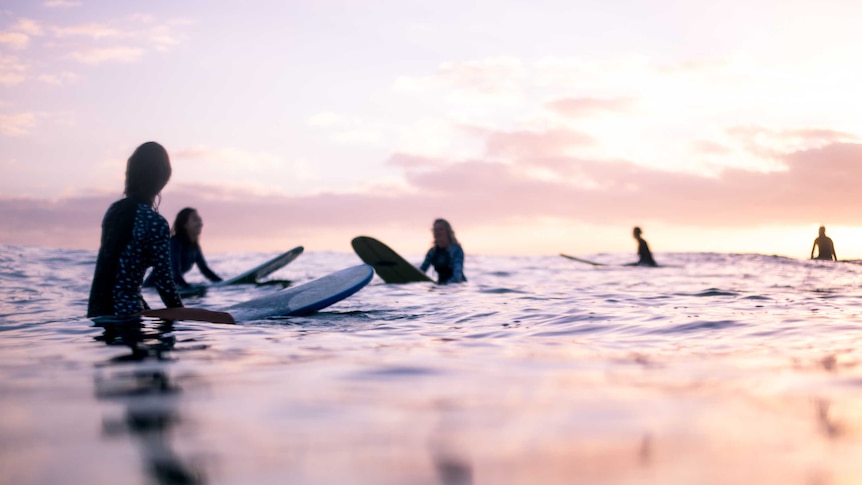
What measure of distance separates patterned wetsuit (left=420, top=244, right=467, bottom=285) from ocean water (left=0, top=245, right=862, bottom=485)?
606 centimetres

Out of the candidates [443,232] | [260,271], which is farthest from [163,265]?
[260,271]

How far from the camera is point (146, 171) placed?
15.6 feet

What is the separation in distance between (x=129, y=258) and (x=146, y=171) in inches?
27.0

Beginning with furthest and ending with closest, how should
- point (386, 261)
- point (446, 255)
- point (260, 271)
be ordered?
point (260, 271), point (386, 261), point (446, 255)

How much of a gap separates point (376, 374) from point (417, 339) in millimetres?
1623

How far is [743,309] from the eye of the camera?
650cm

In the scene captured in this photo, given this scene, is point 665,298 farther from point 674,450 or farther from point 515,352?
point 674,450

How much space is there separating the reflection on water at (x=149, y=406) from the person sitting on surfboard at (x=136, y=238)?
0.94 meters

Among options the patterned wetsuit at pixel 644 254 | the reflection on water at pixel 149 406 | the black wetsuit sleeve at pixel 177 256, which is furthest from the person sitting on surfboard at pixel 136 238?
the patterned wetsuit at pixel 644 254

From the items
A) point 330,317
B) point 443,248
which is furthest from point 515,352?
point 443,248

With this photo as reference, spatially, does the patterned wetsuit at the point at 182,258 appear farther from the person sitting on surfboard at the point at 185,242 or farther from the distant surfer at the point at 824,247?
the distant surfer at the point at 824,247

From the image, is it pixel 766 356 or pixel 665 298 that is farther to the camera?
pixel 665 298

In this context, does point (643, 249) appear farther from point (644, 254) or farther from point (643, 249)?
point (644, 254)

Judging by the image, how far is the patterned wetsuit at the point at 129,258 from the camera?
15.6ft
